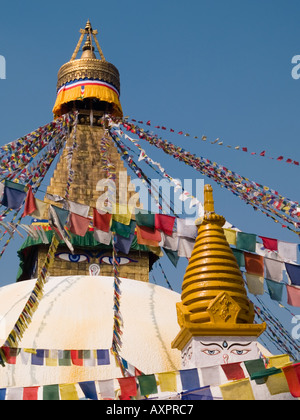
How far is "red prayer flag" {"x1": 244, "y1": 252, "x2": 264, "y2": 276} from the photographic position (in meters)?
9.27

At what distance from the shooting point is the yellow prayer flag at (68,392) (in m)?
6.77

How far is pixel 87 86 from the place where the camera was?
58.3ft

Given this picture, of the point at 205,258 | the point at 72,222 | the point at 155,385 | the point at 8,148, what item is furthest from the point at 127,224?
the point at 8,148

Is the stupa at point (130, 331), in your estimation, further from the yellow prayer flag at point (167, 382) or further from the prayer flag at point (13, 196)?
the prayer flag at point (13, 196)

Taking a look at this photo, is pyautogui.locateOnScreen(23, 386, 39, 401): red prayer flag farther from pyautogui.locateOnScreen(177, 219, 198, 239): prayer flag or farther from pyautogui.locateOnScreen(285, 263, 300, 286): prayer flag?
pyautogui.locateOnScreen(285, 263, 300, 286): prayer flag

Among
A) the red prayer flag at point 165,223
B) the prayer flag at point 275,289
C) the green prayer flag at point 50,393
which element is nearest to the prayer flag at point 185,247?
the red prayer flag at point 165,223

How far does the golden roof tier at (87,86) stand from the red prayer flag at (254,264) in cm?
962

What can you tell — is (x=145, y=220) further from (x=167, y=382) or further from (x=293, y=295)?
(x=167, y=382)

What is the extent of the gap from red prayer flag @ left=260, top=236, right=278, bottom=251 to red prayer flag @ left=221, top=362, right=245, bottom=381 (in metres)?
2.80

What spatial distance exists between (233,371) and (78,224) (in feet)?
11.5

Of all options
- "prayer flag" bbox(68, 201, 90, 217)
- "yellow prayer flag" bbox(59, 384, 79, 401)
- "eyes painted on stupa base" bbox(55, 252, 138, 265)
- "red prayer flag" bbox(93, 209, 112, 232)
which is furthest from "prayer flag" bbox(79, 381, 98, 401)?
"eyes painted on stupa base" bbox(55, 252, 138, 265)

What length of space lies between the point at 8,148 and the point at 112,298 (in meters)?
4.71

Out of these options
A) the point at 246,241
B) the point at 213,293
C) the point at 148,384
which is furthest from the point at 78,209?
the point at 148,384
